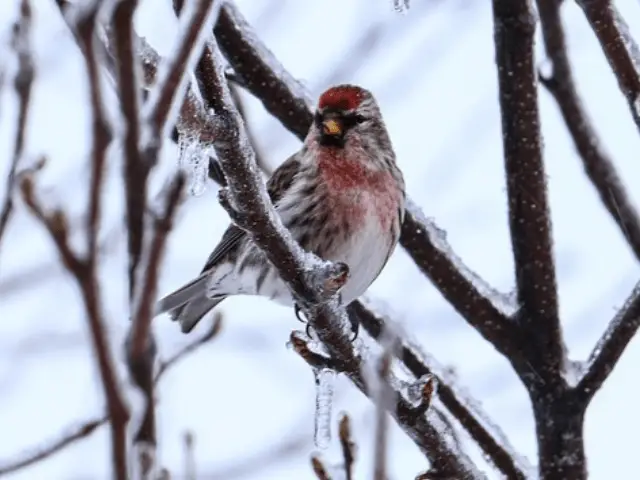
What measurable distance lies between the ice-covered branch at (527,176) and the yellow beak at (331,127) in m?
1.10

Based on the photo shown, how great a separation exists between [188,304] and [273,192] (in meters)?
0.78

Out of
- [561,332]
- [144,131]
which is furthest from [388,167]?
[144,131]

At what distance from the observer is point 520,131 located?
3475 mm

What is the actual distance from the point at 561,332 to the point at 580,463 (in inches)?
18.1

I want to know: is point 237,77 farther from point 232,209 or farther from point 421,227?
point 232,209

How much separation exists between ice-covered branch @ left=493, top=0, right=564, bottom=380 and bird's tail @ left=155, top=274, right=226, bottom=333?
75.2 inches

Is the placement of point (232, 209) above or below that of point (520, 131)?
below

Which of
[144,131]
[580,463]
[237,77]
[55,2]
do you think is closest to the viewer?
[144,131]

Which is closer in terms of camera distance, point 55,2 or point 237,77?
point 55,2

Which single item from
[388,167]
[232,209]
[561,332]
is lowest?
[561,332]

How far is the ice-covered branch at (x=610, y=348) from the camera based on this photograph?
323 centimetres

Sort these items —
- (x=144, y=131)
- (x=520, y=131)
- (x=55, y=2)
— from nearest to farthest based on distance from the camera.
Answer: (x=144, y=131), (x=55, y=2), (x=520, y=131)

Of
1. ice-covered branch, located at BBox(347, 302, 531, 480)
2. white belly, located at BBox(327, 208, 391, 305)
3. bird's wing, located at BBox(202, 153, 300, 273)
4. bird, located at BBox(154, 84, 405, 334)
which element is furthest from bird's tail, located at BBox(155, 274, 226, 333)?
ice-covered branch, located at BBox(347, 302, 531, 480)

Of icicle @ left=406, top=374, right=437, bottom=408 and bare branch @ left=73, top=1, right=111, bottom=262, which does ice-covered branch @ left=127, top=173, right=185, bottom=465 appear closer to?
bare branch @ left=73, top=1, right=111, bottom=262
